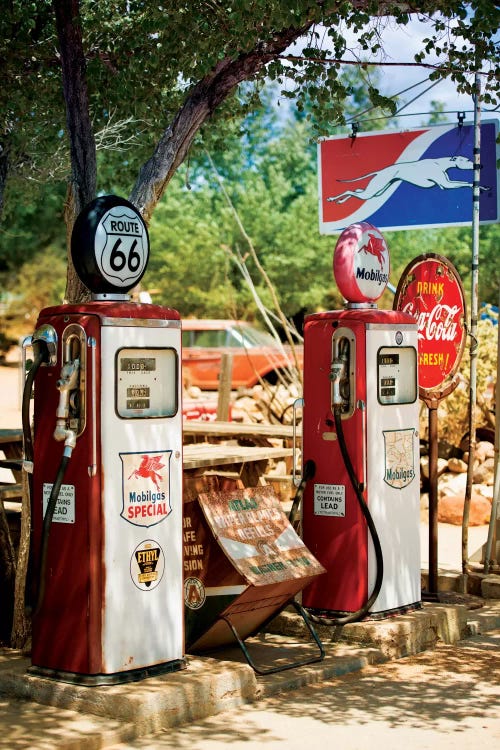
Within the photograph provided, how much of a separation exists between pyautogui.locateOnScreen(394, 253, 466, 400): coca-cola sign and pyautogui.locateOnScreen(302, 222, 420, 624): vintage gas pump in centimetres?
107

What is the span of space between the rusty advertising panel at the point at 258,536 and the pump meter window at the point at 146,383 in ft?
2.51

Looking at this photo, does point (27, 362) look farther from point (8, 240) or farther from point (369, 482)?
point (8, 240)

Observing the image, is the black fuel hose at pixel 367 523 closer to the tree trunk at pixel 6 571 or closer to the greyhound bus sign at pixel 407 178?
the tree trunk at pixel 6 571

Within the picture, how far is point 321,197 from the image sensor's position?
9312mm

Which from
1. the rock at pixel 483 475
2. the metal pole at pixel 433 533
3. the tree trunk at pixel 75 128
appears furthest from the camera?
the rock at pixel 483 475

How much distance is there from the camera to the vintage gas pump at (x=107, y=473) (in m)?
5.44

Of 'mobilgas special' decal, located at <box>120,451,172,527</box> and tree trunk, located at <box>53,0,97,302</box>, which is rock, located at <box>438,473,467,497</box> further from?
'mobilgas special' decal, located at <box>120,451,172,527</box>

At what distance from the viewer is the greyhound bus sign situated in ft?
29.1

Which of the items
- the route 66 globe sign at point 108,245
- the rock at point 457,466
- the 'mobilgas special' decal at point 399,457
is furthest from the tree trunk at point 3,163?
the rock at point 457,466

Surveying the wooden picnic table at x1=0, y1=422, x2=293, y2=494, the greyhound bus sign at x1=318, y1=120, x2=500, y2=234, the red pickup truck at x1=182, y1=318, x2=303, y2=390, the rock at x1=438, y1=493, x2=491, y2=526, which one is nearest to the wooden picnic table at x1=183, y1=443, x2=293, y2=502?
the wooden picnic table at x1=0, y1=422, x2=293, y2=494

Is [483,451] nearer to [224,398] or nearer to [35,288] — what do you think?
[224,398]

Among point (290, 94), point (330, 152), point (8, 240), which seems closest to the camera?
point (290, 94)

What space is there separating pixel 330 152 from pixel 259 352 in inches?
580

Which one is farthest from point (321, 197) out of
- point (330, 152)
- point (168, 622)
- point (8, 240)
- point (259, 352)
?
point (8, 240)
